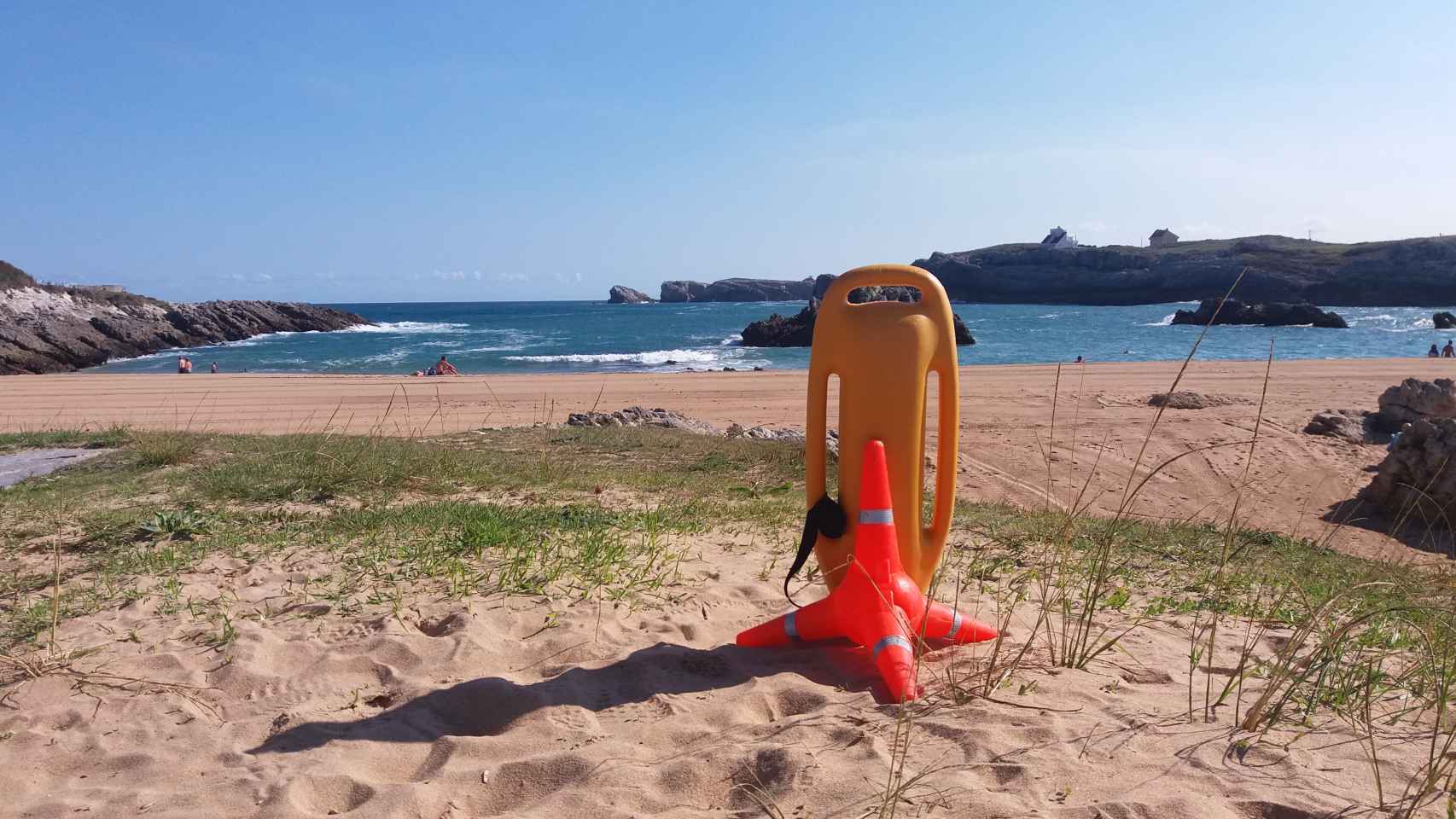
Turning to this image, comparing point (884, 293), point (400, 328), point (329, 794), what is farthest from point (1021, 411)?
point (400, 328)

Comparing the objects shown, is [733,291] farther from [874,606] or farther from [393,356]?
[874,606]

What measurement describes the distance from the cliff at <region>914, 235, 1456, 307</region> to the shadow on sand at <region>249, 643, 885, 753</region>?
64189 mm

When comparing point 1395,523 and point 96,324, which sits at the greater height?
point 96,324

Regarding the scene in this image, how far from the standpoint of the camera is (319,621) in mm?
3660

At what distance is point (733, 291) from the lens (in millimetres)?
140125

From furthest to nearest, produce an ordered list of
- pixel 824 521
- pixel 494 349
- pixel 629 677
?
pixel 494 349 → pixel 824 521 → pixel 629 677

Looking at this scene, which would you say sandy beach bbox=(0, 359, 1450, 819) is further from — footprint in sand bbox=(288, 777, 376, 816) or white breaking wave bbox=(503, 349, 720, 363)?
white breaking wave bbox=(503, 349, 720, 363)

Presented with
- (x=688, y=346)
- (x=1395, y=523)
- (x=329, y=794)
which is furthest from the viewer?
(x=688, y=346)

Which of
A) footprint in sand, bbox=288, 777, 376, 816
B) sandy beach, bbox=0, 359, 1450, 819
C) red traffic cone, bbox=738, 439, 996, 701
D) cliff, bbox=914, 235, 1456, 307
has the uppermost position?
cliff, bbox=914, 235, 1456, 307

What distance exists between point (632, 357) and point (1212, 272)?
68.5m

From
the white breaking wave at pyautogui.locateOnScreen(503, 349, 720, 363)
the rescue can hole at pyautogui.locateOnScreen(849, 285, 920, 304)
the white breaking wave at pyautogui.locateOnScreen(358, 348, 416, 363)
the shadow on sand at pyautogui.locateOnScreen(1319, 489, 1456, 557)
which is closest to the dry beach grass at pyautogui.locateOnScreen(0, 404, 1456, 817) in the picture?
the rescue can hole at pyautogui.locateOnScreen(849, 285, 920, 304)

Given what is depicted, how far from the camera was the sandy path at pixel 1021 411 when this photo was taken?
9.34 m

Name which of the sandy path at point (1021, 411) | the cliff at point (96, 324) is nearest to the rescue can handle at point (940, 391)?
the sandy path at point (1021, 411)

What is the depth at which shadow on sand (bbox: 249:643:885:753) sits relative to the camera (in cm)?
284
